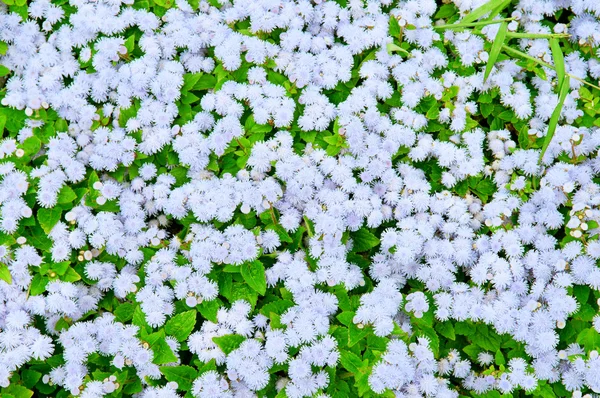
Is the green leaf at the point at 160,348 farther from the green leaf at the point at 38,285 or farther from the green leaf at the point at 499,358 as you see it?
the green leaf at the point at 499,358

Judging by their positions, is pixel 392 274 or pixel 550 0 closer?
pixel 392 274

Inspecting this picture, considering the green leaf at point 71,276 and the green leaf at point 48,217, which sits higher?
the green leaf at point 48,217

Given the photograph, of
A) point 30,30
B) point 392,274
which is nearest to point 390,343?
point 392,274

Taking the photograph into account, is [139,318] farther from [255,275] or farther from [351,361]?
[351,361]

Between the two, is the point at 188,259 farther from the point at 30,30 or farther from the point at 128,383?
the point at 30,30

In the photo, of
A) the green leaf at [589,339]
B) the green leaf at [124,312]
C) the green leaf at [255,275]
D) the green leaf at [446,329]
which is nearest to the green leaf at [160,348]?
the green leaf at [124,312]

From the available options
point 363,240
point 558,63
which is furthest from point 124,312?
point 558,63
